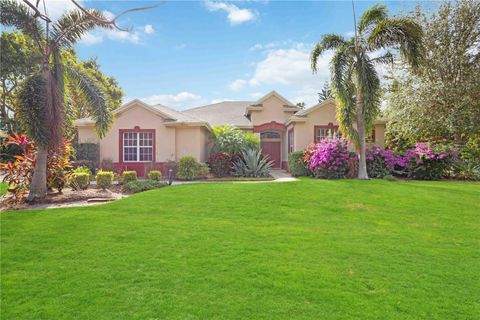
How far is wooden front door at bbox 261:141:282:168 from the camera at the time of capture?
78.6 feet

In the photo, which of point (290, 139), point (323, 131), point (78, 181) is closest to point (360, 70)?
point (323, 131)

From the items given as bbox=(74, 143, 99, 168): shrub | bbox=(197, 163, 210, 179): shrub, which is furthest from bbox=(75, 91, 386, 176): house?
bbox=(197, 163, 210, 179): shrub

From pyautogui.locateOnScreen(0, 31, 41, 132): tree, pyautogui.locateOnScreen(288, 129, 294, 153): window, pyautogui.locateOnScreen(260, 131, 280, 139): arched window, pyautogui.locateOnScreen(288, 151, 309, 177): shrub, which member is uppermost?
pyautogui.locateOnScreen(0, 31, 41, 132): tree

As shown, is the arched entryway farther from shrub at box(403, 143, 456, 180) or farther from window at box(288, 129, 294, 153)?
shrub at box(403, 143, 456, 180)

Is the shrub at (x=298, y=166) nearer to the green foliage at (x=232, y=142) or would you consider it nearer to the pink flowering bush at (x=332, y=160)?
the pink flowering bush at (x=332, y=160)

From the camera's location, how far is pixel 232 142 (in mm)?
19141

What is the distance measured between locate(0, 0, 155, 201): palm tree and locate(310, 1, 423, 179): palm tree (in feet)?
35.4

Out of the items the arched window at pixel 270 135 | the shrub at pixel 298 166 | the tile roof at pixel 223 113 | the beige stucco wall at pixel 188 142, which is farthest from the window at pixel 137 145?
the arched window at pixel 270 135

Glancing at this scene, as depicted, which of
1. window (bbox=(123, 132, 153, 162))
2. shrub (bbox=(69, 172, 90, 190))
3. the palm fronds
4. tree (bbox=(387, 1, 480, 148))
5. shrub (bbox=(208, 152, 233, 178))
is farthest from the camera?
tree (bbox=(387, 1, 480, 148))

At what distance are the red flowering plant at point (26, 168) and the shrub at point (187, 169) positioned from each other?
6.00 metres

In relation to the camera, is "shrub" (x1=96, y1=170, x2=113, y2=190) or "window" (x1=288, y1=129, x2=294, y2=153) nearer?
"shrub" (x1=96, y1=170, x2=113, y2=190)

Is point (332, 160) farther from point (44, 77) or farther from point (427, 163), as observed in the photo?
point (44, 77)

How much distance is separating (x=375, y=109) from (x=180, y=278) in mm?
14100

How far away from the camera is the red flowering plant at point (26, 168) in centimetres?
1088
